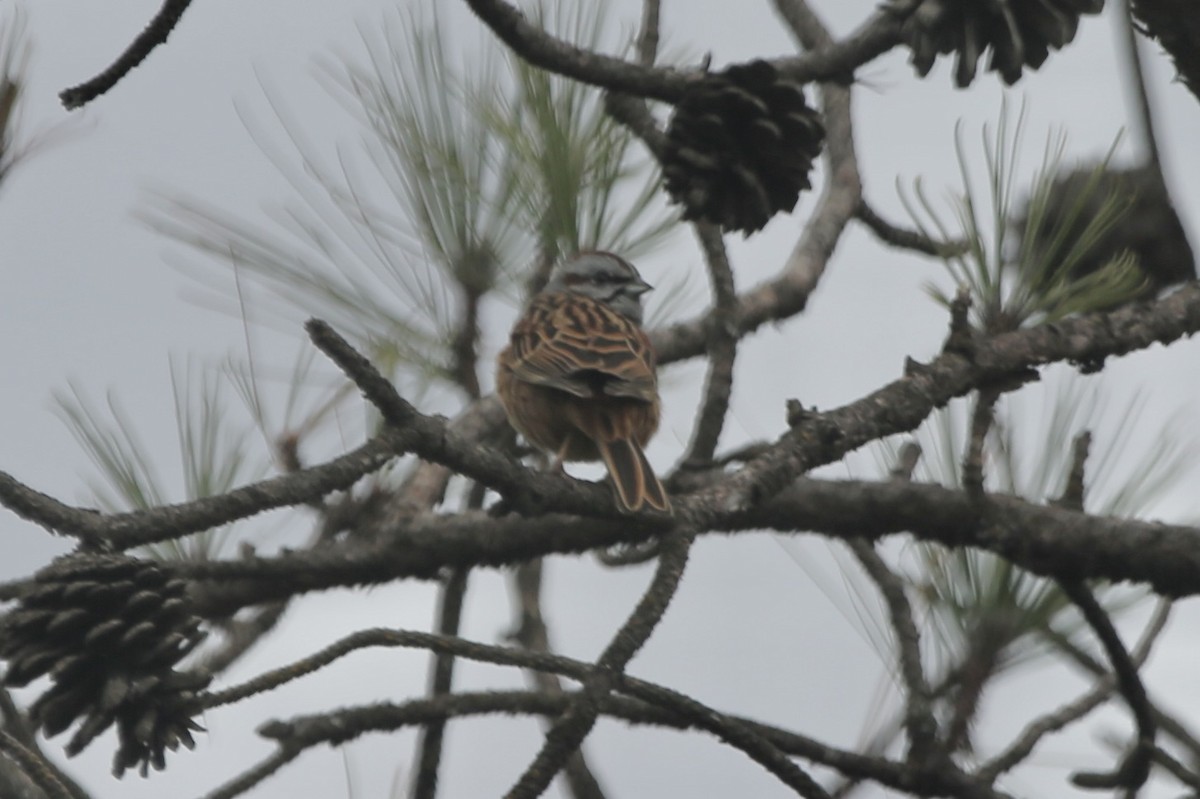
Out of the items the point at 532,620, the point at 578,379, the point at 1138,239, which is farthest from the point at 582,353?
the point at 1138,239

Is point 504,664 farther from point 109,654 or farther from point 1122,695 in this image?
point 1122,695

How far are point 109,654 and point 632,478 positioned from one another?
4.44 feet

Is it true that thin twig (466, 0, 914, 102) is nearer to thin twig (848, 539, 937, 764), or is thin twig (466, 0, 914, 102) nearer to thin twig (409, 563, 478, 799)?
thin twig (848, 539, 937, 764)

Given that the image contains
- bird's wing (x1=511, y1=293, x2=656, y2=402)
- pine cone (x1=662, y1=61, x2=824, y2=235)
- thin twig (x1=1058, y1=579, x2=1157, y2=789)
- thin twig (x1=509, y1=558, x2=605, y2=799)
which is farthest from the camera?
thin twig (x1=509, y1=558, x2=605, y2=799)

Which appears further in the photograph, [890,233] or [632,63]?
[890,233]

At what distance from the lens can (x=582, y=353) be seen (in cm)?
434

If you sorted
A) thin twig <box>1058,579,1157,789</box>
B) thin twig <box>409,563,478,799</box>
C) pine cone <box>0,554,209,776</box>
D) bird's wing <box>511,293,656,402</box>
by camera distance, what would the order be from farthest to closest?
bird's wing <box>511,293,656,402</box>
thin twig <box>409,563,478,799</box>
thin twig <box>1058,579,1157,789</box>
pine cone <box>0,554,209,776</box>

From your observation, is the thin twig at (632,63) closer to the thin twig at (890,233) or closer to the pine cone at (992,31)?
the pine cone at (992,31)

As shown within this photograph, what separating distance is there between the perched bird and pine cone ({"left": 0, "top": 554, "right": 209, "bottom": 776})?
61.6 inches

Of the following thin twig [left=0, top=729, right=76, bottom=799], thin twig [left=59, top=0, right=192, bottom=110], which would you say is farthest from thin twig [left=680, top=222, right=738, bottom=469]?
thin twig [left=0, top=729, right=76, bottom=799]

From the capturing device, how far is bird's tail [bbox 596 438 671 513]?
10.9 ft

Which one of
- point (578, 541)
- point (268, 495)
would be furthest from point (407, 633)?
point (578, 541)

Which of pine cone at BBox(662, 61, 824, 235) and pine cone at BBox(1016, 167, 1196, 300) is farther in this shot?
pine cone at BBox(1016, 167, 1196, 300)

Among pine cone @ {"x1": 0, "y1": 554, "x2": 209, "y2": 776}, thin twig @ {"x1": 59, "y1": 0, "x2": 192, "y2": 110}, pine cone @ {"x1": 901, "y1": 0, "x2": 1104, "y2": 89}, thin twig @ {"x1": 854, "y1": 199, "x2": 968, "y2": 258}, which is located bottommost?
pine cone @ {"x1": 0, "y1": 554, "x2": 209, "y2": 776}
